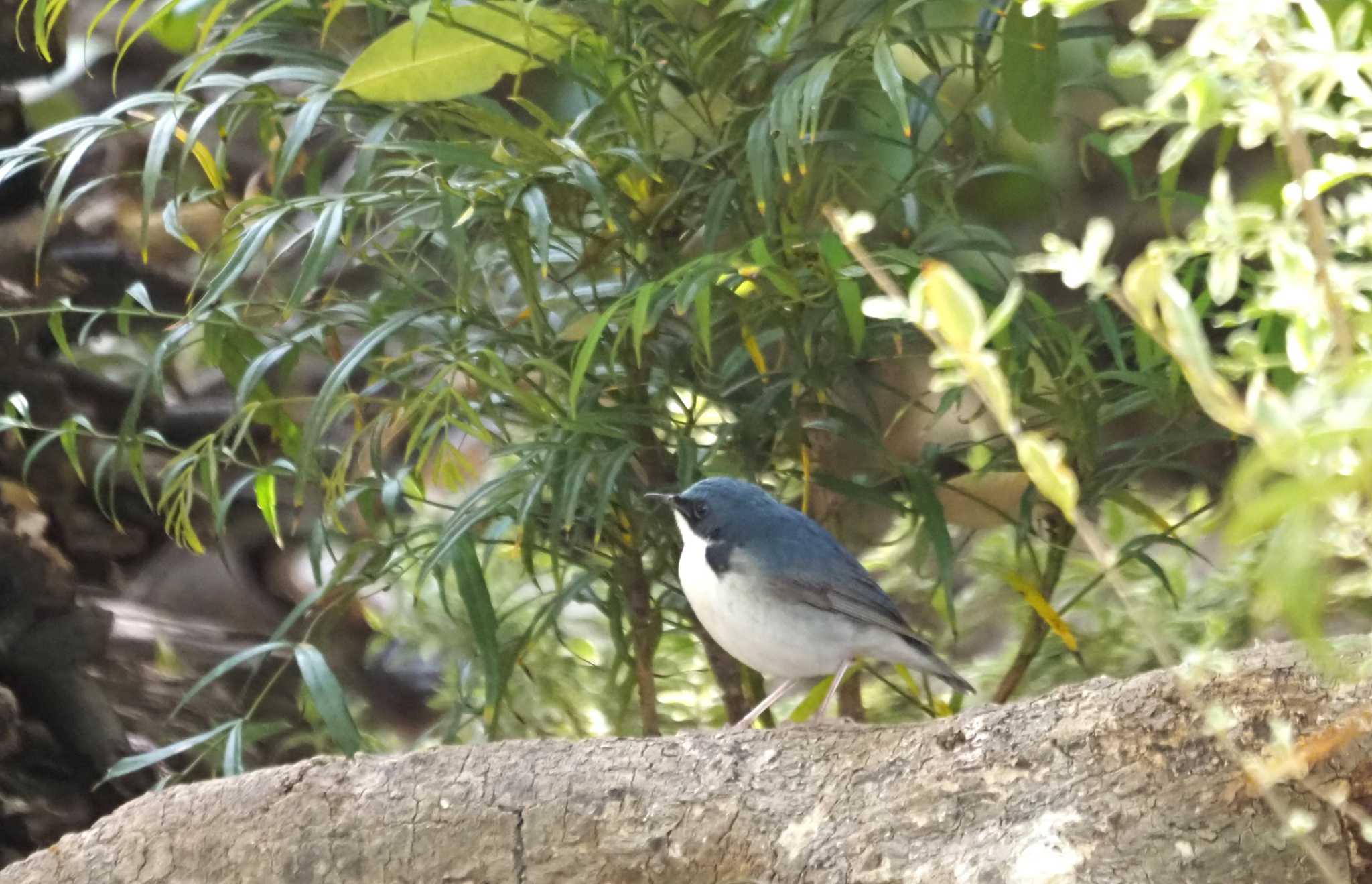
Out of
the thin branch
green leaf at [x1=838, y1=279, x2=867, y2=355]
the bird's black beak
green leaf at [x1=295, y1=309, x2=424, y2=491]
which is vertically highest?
the thin branch

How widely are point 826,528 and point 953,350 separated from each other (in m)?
1.41

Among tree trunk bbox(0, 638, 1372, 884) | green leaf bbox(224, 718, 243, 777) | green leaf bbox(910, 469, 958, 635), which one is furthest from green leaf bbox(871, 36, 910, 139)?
green leaf bbox(224, 718, 243, 777)

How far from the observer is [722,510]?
66.7 inches

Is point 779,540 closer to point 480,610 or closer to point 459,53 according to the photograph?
point 480,610

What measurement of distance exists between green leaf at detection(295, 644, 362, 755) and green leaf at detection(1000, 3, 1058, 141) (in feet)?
3.62

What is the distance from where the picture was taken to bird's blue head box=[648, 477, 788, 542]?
169 centimetres

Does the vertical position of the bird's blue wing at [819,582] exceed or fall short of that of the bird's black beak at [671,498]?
A: it falls short

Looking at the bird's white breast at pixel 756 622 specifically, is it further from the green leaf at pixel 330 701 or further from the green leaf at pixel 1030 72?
the green leaf at pixel 1030 72

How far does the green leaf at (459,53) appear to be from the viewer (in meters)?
1.50

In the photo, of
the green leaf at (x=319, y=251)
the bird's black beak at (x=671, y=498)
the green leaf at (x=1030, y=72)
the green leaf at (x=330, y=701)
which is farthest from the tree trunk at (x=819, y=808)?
the green leaf at (x=1030, y=72)

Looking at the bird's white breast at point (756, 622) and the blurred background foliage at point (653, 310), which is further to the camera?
the bird's white breast at point (756, 622)

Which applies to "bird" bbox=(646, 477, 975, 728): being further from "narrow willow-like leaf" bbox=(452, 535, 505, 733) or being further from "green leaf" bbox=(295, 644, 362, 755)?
"green leaf" bbox=(295, 644, 362, 755)

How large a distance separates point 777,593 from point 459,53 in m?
0.80

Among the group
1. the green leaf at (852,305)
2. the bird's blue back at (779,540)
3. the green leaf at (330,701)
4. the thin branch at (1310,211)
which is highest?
the thin branch at (1310,211)
